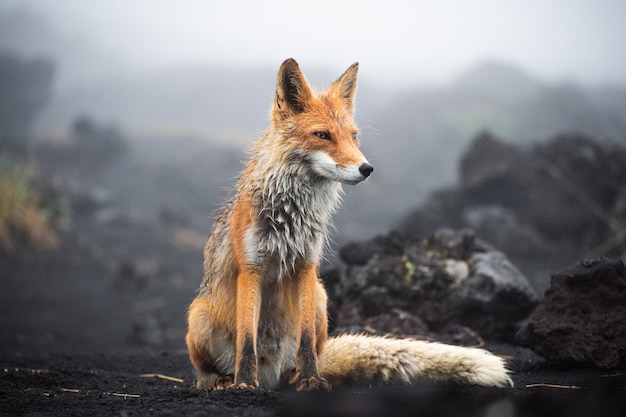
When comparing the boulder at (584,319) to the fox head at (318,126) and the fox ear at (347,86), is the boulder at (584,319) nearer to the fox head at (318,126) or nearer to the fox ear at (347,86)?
the fox head at (318,126)

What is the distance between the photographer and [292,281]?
4.12 m

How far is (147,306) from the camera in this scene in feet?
36.9

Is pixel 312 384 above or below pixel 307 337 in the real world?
below

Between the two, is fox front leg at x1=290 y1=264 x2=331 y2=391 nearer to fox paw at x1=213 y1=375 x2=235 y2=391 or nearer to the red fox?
the red fox

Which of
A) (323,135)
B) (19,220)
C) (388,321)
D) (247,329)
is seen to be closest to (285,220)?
(323,135)

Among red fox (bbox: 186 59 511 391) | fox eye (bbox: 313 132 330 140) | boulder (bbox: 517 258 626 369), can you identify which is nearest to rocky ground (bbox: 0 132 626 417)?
boulder (bbox: 517 258 626 369)

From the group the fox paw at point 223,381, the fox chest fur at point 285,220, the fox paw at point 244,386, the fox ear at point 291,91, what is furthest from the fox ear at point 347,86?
the fox paw at point 223,381

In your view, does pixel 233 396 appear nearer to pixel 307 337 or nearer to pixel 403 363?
pixel 307 337

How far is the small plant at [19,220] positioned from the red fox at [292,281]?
1004 cm

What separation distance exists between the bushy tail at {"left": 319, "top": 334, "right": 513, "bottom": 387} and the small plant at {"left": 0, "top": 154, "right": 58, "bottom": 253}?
10.6m

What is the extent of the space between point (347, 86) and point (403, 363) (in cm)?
219

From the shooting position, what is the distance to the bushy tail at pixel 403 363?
393 cm

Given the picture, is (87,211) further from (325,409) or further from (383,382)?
(325,409)

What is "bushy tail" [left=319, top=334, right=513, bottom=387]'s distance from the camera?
3.93m
